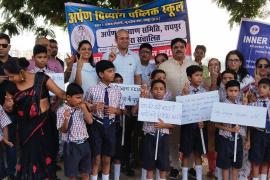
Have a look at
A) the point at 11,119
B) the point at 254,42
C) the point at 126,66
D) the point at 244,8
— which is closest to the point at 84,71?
the point at 126,66

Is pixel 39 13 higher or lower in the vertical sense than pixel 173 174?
higher

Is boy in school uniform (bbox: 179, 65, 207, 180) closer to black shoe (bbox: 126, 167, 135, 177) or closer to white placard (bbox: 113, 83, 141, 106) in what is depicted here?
white placard (bbox: 113, 83, 141, 106)

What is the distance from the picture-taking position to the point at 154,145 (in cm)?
477

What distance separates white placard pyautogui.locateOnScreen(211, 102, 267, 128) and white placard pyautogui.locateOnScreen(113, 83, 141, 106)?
1.02 m

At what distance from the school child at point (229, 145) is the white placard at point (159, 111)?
1.72ft

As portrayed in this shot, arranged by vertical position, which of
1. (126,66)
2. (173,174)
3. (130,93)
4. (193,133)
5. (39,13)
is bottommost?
(173,174)

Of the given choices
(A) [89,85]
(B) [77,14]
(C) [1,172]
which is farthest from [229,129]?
(B) [77,14]

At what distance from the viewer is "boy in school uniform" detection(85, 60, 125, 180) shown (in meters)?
4.62

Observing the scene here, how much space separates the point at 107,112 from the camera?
4.62 meters

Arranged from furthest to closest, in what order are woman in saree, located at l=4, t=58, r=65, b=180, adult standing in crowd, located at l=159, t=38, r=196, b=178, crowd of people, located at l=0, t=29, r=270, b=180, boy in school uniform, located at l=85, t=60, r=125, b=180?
adult standing in crowd, located at l=159, t=38, r=196, b=178, boy in school uniform, located at l=85, t=60, r=125, b=180, crowd of people, located at l=0, t=29, r=270, b=180, woman in saree, located at l=4, t=58, r=65, b=180

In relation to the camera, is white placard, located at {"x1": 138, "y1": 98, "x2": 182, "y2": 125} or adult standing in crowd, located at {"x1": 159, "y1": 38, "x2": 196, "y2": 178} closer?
white placard, located at {"x1": 138, "y1": 98, "x2": 182, "y2": 125}

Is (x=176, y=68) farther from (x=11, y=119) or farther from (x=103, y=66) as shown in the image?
(x=11, y=119)

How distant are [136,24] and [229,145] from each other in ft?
11.1

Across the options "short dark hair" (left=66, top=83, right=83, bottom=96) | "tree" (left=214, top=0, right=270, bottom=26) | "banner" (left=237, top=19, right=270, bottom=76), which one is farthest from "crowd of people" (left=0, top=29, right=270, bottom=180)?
"banner" (left=237, top=19, right=270, bottom=76)
